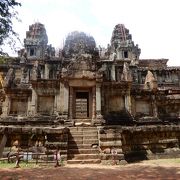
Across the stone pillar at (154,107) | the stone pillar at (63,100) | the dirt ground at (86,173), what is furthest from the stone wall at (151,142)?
the stone pillar at (63,100)

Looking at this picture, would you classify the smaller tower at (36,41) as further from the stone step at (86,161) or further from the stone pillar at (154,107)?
the stone step at (86,161)

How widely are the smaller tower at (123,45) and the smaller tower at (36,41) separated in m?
13.9

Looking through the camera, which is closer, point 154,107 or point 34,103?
point 34,103

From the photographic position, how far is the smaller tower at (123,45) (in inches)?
1972

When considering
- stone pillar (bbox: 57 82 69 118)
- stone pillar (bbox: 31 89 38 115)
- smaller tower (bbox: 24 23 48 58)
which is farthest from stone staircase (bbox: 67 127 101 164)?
smaller tower (bbox: 24 23 48 58)

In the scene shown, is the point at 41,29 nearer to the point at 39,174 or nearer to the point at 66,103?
the point at 66,103

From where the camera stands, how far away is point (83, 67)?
17.7 m

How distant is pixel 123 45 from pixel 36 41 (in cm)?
1705

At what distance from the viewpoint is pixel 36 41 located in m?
50.6

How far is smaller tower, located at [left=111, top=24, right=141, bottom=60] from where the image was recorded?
50.1 metres

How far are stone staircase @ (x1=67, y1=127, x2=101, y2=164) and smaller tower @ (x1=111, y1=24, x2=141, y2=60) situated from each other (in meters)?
36.6

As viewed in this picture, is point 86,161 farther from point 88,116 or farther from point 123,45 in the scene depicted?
point 123,45

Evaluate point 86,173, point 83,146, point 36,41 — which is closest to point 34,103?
point 83,146

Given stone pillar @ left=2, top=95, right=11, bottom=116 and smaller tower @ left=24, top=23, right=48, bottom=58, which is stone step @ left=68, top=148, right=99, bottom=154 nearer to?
stone pillar @ left=2, top=95, right=11, bottom=116
